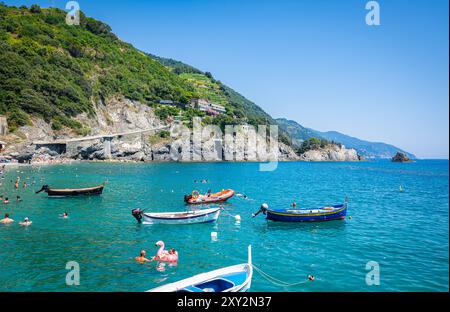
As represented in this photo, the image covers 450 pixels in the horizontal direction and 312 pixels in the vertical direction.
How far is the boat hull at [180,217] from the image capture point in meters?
28.4

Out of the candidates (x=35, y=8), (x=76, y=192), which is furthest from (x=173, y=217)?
(x=35, y=8)

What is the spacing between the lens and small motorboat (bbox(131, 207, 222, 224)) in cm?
2833

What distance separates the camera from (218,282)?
1426 cm

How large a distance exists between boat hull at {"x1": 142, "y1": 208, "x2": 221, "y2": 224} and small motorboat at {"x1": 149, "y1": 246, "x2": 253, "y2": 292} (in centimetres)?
1435

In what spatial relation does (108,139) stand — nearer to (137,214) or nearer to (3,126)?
(3,126)

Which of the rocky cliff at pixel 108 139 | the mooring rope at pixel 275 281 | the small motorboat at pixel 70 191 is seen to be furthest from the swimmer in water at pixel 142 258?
the rocky cliff at pixel 108 139

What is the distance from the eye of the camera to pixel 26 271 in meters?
17.3

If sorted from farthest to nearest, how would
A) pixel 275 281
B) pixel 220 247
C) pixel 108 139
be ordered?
pixel 108 139 → pixel 220 247 → pixel 275 281

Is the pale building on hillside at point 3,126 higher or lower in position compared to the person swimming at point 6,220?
higher

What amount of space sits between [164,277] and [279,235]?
41.3ft

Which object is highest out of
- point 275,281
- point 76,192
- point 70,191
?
point 70,191

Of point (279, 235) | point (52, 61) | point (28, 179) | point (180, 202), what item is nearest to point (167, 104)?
point (52, 61)

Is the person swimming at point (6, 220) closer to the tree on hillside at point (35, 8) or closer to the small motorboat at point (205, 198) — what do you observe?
the small motorboat at point (205, 198)

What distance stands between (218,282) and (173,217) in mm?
15154
